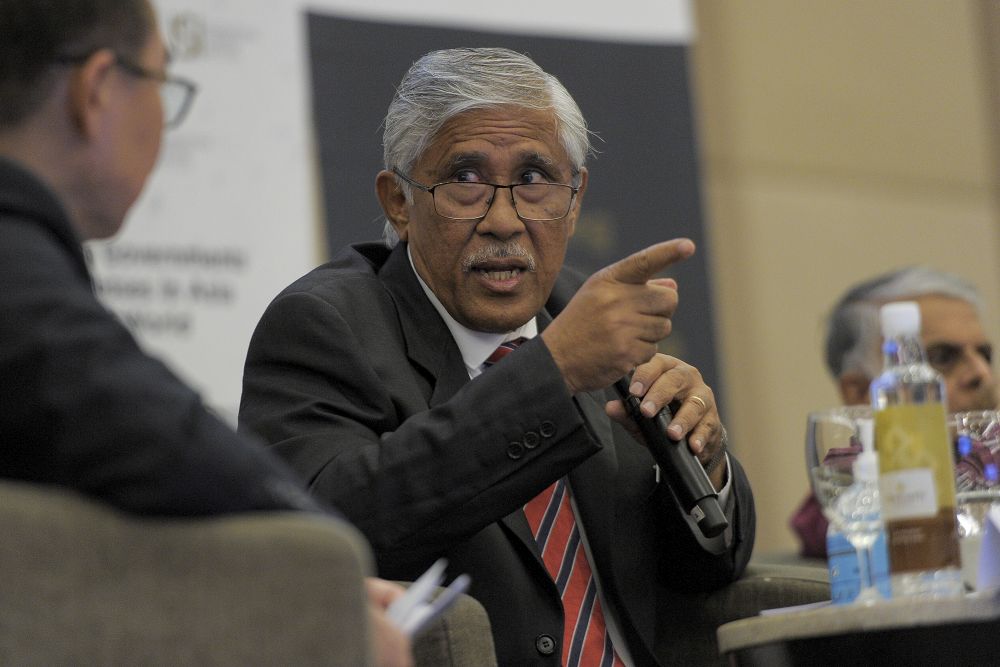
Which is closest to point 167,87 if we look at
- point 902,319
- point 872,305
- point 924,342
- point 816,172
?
point 902,319

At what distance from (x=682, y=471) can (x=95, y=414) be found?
119 centimetres

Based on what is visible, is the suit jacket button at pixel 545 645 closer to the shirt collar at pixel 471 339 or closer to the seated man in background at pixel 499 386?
the seated man in background at pixel 499 386

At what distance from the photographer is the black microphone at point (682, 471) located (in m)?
2.13

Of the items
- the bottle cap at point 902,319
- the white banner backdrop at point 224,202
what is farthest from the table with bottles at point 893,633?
the white banner backdrop at point 224,202

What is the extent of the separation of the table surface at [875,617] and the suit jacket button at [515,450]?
0.44 metres

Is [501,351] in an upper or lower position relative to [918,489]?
upper

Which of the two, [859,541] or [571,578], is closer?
[859,541]

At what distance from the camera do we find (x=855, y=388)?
359cm

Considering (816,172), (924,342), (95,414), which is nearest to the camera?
(95,414)

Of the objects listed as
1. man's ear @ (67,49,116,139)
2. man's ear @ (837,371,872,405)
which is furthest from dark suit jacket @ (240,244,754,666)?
man's ear @ (837,371,872,405)

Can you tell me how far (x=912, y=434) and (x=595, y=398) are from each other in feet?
3.22

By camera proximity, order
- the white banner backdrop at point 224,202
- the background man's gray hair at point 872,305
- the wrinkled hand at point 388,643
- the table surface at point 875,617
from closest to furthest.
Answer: the wrinkled hand at point 388,643 < the table surface at point 875,617 < the background man's gray hair at point 872,305 < the white banner backdrop at point 224,202

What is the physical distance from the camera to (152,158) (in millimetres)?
1438

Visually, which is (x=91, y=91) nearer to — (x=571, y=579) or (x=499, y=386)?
(x=499, y=386)
